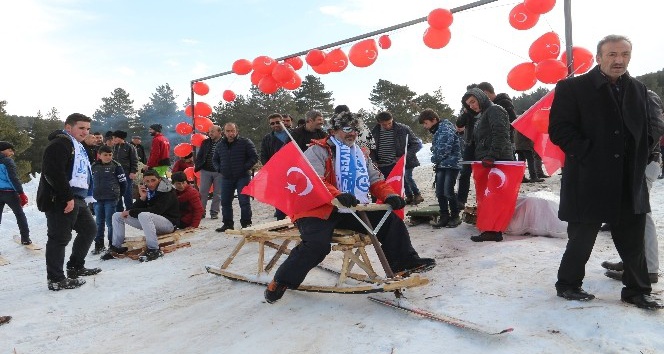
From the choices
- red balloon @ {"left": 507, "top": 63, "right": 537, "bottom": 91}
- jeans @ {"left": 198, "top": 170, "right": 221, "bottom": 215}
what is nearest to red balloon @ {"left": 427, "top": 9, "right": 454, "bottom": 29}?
red balloon @ {"left": 507, "top": 63, "right": 537, "bottom": 91}

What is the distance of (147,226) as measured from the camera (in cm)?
672

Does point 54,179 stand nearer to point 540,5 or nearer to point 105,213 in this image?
point 105,213

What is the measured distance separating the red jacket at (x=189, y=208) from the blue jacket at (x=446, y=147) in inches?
146

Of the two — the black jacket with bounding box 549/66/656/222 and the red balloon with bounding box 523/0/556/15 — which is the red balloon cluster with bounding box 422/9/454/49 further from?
the black jacket with bounding box 549/66/656/222

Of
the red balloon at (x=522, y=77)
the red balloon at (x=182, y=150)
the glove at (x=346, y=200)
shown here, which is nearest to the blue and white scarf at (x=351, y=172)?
the glove at (x=346, y=200)

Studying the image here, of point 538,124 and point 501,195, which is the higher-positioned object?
point 538,124

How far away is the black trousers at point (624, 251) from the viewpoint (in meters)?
3.41

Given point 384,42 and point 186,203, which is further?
point 384,42

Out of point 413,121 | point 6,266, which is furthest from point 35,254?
point 413,121

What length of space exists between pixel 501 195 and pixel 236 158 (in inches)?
179

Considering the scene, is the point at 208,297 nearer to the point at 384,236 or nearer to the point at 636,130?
the point at 384,236

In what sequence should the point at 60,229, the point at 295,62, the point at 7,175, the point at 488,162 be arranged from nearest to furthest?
the point at 60,229
the point at 488,162
the point at 7,175
the point at 295,62

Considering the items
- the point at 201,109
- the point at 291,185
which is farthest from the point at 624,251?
the point at 201,109

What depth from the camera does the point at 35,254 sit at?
8.03 metres
